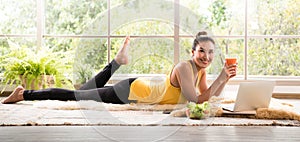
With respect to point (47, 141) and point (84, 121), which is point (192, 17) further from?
point (47, 141)

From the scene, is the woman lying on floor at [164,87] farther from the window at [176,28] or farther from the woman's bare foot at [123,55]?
the window at [176,28]

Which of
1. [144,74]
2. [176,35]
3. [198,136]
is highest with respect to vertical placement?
[176,35]

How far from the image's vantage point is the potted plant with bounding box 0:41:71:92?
467 cm

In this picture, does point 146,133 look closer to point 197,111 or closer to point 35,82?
point 197,111

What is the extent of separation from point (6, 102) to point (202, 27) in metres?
2.56

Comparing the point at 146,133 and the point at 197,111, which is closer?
the point at 146,133

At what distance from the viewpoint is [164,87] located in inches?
139

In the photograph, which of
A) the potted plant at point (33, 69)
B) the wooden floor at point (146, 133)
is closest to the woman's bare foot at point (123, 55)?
the potted plant at point (33, 69)

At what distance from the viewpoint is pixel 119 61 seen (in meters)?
4.02

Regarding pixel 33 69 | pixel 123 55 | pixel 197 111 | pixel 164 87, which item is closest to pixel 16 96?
pixel 33 69

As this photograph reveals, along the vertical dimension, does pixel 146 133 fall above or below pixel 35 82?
below

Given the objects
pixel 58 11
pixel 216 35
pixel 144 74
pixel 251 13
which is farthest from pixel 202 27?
pixel 144 74

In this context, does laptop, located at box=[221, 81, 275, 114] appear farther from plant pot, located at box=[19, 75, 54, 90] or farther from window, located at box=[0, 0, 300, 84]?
plant pot, located at box=[19, 75, 54, 90]

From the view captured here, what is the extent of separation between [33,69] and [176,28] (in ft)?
5.04
